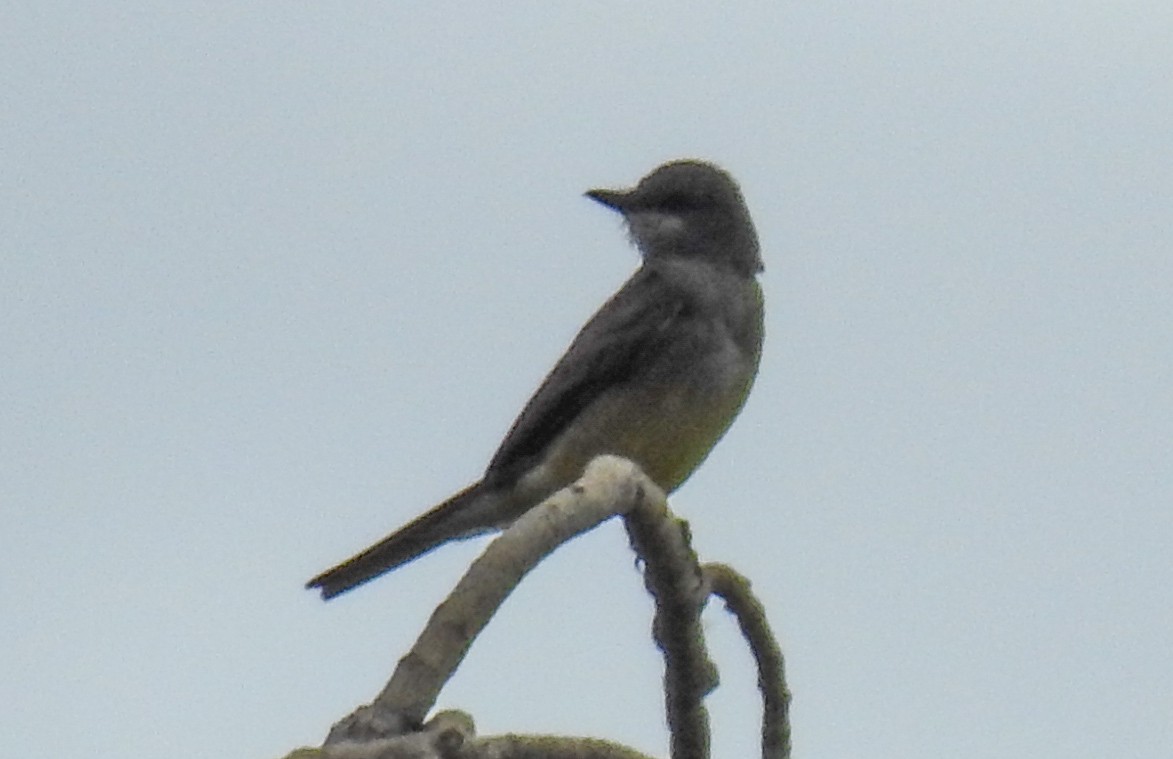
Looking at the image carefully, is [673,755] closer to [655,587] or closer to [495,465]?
[655,587]

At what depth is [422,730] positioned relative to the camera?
3.30 meters

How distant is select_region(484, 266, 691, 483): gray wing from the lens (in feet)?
27.2

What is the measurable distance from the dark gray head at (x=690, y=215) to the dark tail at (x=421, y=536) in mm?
1432

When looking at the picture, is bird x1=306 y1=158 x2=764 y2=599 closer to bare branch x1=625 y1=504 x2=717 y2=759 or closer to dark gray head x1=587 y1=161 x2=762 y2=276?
dark gray head x1=587 y1=161 x2=762 y2=276

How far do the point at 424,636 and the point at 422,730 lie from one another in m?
0.28

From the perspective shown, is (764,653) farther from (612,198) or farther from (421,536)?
(612,198)

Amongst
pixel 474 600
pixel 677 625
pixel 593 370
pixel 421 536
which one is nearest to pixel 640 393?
pixel 593 370

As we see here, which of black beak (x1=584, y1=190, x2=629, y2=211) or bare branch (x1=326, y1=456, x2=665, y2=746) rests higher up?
black beak (x1=584, y1=190, x2=629, y2=211)

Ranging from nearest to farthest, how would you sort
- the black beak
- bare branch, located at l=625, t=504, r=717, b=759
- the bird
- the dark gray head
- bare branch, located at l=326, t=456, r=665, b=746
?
1. bare branch, located at l=326, t=456, r=665, b=746
2. bare branch, located at l=625, t=504, r=717, b=759
3. the bird
4. the dark gray head
5. the black beak

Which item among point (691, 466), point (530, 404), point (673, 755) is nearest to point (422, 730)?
point (673, 755)

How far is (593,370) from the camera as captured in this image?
8367 millimetres

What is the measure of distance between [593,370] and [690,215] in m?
1.11

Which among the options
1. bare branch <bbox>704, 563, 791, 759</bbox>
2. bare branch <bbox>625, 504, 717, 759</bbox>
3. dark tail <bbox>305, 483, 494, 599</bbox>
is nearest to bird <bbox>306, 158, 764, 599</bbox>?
dark tail <bbox>305, 483, 494, 599</bbox>

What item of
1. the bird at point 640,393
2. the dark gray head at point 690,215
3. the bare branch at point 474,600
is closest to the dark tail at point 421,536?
the bird at point 640,393
